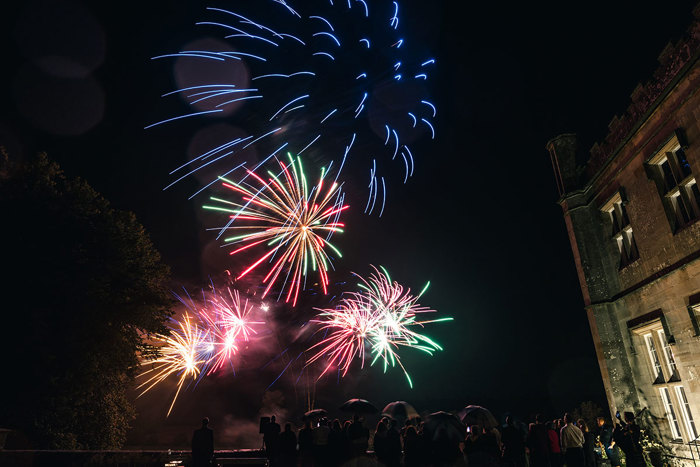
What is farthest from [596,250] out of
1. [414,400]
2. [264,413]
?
[414,400]

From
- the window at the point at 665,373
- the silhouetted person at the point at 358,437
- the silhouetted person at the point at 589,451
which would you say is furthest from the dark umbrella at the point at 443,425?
the window at the point at 665,373

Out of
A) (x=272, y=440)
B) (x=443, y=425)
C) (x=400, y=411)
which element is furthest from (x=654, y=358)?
(x=272, y=440)

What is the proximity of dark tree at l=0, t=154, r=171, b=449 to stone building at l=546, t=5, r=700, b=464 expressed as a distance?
54.6 ft

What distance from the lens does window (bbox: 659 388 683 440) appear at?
40.5 ft

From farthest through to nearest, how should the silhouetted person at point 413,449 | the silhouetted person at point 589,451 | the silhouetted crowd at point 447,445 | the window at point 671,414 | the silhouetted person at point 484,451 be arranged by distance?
the window at point 671,414 < the silhouetted person at point 589,451 < the silhouetted person at point 484,451 < the silhouetted crowd at point 447,445 < the silhouetted person at point 413,449

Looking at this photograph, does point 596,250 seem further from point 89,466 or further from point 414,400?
point 414,400

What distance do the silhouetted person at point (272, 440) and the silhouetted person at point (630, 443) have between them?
935cm

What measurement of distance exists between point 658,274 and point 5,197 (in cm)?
2053

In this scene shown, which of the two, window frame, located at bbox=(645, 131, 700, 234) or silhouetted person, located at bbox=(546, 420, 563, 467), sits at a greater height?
window frame, located at bbox=(645, 131, 700, 234)

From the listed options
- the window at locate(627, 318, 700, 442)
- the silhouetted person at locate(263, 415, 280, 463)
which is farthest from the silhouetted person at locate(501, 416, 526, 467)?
the silhouetted person at locate(263, 415, 280, 463)

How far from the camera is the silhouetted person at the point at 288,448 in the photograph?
39.2 feet

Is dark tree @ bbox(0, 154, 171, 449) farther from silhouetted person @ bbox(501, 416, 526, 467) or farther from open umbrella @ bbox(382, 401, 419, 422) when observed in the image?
silhouetted person @ bbox(501, 416, 526, 467)

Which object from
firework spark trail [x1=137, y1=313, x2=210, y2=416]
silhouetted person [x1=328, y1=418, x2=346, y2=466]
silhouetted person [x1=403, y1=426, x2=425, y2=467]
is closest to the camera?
silhouetted person [x1=403, y1=426, x2=425, y2=467]

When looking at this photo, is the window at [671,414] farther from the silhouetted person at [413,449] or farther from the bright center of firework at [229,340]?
the bright center of firework at [229,340]
